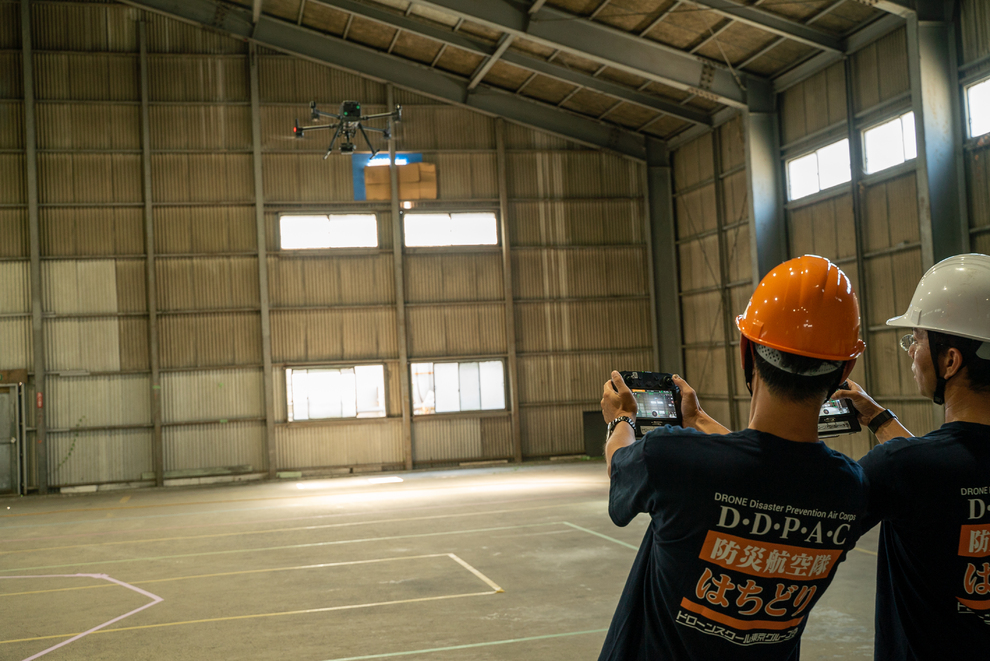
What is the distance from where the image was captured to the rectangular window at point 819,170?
19547mm

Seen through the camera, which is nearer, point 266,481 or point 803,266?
point 803,266

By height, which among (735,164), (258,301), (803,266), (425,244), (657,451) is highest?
(735,164)

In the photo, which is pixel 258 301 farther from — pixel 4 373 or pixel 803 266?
pixel 803 266

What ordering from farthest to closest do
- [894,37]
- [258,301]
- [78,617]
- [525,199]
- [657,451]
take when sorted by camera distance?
[525,199] < [258,301] < [894,37] < [78,617] < [657,451]

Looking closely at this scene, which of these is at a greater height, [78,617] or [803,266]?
[803,266]

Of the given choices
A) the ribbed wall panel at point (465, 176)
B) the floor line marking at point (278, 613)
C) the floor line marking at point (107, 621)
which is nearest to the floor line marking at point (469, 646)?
the floor line marking at point (278, 613)

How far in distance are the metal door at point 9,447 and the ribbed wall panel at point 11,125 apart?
7.51m

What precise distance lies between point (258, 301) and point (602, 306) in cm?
1151

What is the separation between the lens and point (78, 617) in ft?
30.6

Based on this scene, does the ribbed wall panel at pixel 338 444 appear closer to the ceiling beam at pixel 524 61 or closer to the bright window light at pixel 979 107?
the ceiling beam at pixel 524 61

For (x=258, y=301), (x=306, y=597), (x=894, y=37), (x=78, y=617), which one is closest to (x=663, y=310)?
(x=894, y=37)

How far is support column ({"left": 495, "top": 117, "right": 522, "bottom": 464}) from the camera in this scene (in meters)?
25.8

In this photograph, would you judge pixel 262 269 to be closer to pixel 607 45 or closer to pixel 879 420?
pixel 607 45

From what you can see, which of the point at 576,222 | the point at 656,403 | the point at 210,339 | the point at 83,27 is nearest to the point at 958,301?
the point at 656,403
